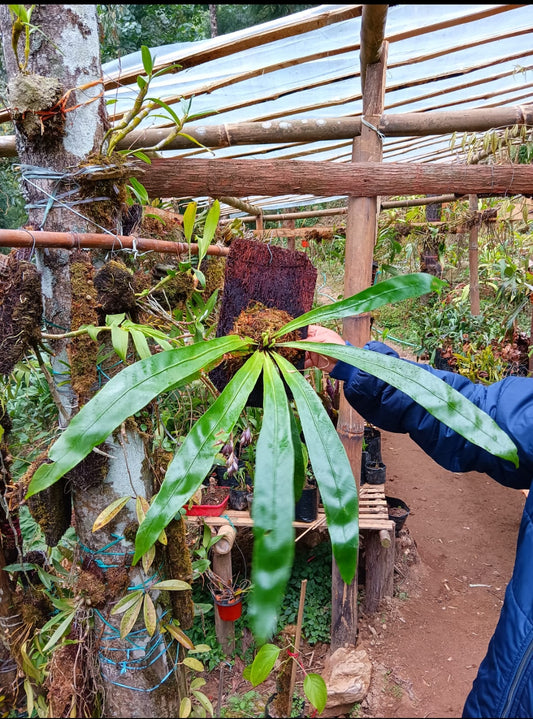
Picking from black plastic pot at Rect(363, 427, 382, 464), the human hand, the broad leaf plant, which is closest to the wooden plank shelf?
black plastic pot at Rect(363, 427, 382, 464)

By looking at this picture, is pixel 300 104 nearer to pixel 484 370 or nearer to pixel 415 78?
pixel 415 78

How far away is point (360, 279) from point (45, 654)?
1.44 metres

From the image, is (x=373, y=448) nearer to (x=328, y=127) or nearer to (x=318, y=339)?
(x=328, y=127)

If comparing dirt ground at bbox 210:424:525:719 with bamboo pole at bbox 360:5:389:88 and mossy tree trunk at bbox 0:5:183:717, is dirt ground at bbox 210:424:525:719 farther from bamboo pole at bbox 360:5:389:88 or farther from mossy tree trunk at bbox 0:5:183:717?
bamboo pole at bbox 360:5:389:88

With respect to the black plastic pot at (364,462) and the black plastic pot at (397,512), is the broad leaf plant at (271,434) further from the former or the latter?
the black plastic pot at (397,512)

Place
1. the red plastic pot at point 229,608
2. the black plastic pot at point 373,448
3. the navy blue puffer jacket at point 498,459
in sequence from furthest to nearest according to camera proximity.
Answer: the black plastic pot at point 373,448 < the red plastic pot at point 229,608 < the navy blue puffer jacket at point 498,459

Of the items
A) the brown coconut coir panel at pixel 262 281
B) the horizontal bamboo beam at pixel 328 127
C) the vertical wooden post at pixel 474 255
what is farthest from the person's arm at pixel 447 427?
the vertical wooden post at pixel 474 255

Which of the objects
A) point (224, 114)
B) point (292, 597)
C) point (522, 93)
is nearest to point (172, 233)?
point (224, 114)

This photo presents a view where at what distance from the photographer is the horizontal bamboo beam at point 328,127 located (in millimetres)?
1517

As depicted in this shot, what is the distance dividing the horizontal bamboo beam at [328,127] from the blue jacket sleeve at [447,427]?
3.23 ft

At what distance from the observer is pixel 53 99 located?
2.56 ft

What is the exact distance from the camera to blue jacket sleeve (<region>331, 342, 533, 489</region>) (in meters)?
0.88

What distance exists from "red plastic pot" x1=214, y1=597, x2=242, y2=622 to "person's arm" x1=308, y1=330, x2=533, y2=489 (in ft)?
5.16

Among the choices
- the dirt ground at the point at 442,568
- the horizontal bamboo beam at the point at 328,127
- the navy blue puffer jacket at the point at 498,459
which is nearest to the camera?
the navy blue puffer jacket at the point at 498,459
